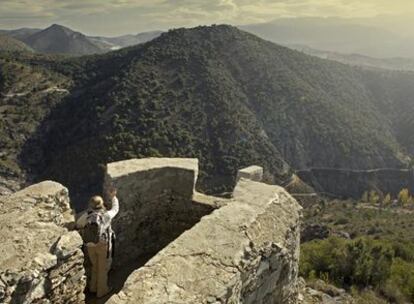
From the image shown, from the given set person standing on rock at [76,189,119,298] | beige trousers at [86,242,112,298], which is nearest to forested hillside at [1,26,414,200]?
beige trousers at [86,242,112,298]

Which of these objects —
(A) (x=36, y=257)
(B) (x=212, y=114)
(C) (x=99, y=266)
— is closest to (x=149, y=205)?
(C) (x=99, y=266)

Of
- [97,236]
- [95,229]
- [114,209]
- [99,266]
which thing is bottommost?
[99,266]

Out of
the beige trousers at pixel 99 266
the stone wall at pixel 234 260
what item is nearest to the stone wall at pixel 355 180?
the stone wall at pixel 234 260

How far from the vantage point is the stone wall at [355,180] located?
8600cm

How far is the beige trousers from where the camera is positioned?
22.4 feet

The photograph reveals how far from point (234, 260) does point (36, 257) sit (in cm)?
229

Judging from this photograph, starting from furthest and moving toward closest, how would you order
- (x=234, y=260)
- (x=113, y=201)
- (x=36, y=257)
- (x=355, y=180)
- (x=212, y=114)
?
1. (x=355, y=180)
2. (x=212, y=114)
3. (x=113, y=201)
4. (x=234, y=260)
5. (x=36, y=257)

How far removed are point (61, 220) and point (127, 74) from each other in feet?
234

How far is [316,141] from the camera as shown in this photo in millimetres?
86500

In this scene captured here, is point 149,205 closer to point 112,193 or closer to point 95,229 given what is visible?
point 112,193

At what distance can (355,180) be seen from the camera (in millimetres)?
88500

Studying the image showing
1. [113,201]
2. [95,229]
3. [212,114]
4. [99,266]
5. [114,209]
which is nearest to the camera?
[95,229]

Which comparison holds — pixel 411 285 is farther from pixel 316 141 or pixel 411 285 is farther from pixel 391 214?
pixel 316 141

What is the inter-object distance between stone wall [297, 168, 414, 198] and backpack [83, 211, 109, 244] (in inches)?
3122
